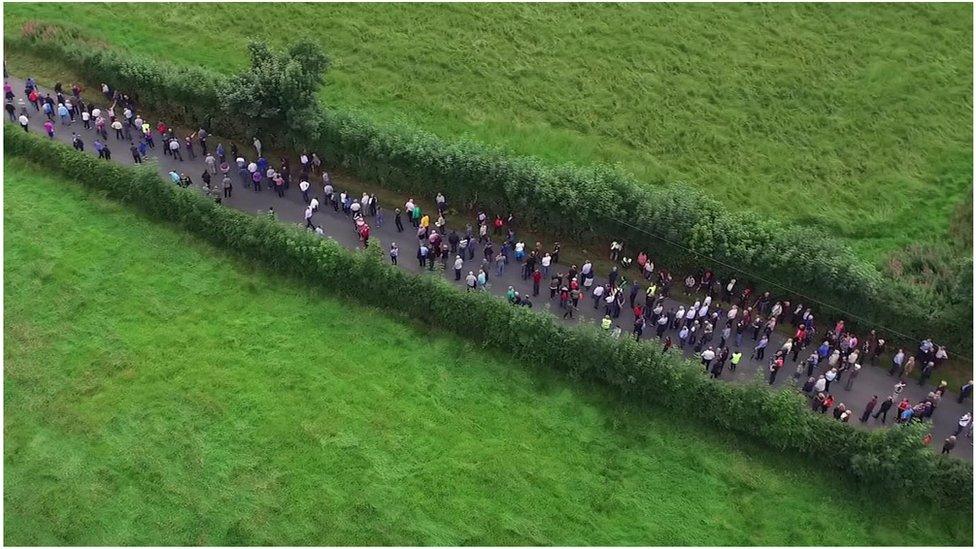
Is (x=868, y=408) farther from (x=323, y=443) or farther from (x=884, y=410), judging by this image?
(x=323, y=443)

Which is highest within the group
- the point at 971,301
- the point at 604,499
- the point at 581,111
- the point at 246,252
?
the point at 581,111

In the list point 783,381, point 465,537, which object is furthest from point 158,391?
point 783,381

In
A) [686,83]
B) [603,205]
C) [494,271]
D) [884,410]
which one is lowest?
[884,410]

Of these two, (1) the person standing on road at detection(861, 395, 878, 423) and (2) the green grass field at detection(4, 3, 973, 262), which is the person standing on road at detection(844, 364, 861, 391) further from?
(2) the green grass field at detection(4, 3, 973, 262)

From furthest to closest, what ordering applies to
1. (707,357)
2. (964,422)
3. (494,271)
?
(494,271) → (707,357) → (964,422)

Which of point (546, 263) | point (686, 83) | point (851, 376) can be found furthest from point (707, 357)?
point (686, 83)

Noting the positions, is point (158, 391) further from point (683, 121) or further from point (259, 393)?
point (683, 121)
